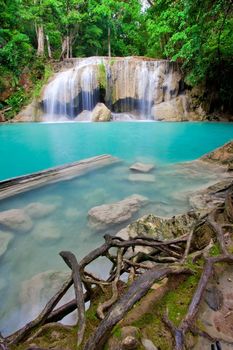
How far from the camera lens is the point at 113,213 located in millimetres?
3395

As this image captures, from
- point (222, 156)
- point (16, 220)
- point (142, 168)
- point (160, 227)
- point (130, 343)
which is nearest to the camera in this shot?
point (130, 343)

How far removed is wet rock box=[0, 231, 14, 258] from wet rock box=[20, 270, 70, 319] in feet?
1.99

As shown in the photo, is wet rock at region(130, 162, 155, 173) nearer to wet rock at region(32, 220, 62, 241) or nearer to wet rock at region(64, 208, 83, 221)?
wet rock at region(64, 208, 83, 221)

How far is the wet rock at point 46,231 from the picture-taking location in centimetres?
306

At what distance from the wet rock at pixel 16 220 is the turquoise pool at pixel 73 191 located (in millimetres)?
69

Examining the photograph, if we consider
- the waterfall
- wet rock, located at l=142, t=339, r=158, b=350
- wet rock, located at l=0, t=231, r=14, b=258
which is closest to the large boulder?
the waterfall

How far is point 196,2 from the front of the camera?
4.52 meters

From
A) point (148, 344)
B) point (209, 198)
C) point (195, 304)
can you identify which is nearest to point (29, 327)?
point (148, 344)

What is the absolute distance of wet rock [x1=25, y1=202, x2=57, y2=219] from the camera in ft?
11.8

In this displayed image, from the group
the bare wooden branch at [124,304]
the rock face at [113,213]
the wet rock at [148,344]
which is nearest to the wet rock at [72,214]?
the rock face at [113,213]

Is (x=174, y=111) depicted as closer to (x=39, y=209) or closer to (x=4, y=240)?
(x=39, y=209)

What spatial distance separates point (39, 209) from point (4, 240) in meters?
0.88

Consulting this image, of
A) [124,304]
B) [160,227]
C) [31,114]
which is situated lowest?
[160,227]

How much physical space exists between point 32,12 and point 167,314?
1838 cm
